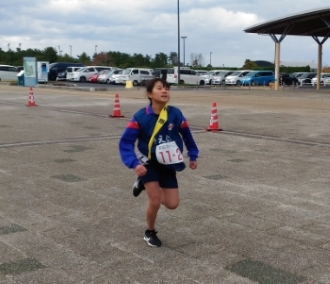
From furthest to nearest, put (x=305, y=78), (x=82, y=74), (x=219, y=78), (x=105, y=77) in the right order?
(x=305, y=78), (x=219, y=78), (x=82, y=74), (x=105, y=77)

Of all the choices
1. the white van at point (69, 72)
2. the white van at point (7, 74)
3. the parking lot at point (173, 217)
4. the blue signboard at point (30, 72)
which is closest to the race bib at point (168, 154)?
the parking lot at point (173, 217)

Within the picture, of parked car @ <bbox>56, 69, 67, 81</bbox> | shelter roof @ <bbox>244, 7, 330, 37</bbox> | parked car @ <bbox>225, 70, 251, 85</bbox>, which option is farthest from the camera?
parked car @ <bbox>56, 69, 67, 81</bbox>

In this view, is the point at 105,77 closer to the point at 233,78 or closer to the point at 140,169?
Result: the point at 233,78

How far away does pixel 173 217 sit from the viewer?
577 centimetres

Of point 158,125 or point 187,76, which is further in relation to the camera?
point 187,76

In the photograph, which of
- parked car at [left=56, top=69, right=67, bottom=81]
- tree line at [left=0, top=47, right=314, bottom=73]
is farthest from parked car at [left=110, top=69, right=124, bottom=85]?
tree line at [left=0, top=47, right=314, bottom=73]

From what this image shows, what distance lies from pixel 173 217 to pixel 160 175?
116 centimetres

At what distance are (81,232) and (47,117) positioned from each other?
11639mm

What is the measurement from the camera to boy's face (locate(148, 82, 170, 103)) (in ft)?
15.0

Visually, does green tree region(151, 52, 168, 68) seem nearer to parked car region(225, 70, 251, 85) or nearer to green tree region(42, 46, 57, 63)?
green tree region(42, 46, 57, 63)

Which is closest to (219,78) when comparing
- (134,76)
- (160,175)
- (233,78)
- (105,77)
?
(233,78)

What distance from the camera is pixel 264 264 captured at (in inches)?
174

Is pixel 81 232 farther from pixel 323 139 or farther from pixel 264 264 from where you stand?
pixel 323 139

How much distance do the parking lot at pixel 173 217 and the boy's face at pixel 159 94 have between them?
48.0 inches
